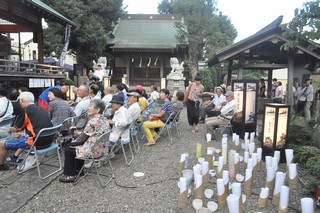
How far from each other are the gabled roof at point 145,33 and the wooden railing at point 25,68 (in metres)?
10.4

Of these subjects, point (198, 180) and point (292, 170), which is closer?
point (198, 180)

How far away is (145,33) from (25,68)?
18058 mm

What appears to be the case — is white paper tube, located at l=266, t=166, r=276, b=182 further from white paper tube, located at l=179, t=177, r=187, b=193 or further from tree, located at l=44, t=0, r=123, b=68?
tree, located at l=44, t=0, r=123, b=68

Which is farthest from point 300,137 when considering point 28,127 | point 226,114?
point 28,127

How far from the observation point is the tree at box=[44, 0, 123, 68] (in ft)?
61.6

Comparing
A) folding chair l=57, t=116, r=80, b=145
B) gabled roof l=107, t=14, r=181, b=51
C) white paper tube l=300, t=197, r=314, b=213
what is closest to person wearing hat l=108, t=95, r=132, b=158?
folding chair l=57, t=116, r=80, b=145

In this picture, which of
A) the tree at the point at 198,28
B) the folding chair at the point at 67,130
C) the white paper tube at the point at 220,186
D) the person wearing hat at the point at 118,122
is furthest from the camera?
the tree at the point at 198,28

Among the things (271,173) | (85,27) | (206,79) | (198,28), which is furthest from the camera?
(206,79)

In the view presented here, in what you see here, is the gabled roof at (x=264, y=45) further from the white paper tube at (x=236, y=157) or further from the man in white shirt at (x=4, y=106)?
the man in white shirt at (x=4, y=106)

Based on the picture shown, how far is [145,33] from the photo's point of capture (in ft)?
89.1

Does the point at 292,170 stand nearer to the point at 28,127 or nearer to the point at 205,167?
the point at 205,167

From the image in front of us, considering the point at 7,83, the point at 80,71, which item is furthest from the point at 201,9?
the point at 7,83

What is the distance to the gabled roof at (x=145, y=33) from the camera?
77.2 ft

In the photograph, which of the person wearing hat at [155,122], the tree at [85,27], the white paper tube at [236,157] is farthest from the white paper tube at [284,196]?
the tree at [85,27]
